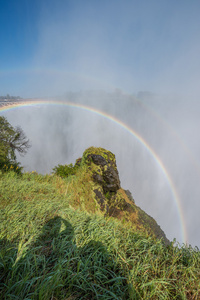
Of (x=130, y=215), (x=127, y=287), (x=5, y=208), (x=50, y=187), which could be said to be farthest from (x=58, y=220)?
(x=130, y=215)

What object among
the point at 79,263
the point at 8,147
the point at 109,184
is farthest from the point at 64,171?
the point at 79,263

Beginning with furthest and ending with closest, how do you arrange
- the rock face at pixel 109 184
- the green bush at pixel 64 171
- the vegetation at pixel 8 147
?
the green bush at pixel 64 171 → the rock face at pixel 109 184 → the vegetation at pixel 8 147

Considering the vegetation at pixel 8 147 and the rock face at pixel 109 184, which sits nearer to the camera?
the vegetation at pixel 8 147

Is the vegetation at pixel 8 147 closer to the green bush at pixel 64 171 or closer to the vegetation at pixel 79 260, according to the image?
the green bush at pixel 64 171

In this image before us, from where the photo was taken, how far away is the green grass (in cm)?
190

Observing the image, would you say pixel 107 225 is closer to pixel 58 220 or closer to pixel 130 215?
pixel 58 220

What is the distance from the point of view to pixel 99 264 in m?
2.29

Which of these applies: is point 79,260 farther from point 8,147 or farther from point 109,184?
point 8,147

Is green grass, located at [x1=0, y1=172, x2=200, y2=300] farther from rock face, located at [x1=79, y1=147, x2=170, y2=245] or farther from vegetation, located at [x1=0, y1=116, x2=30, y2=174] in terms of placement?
vegetation, located at [x1=0, y1=116, x2=30, y2=174]

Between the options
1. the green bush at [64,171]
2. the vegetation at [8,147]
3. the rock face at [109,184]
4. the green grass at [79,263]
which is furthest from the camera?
the green bush at [64,171]

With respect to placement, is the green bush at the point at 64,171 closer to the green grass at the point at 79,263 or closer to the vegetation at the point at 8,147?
the vegetation at the point at 8,147

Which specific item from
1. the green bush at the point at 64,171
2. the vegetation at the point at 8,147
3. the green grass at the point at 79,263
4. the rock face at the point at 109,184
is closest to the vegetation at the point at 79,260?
the green grass at the point at 79,263

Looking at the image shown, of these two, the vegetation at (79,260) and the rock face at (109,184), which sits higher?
the rock face at (109,184)

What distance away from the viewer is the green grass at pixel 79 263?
1.90 meters
